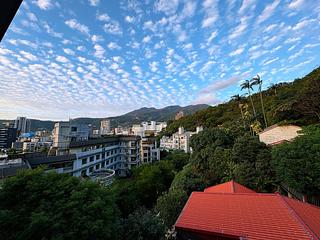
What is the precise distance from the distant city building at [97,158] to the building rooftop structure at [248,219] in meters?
5.79

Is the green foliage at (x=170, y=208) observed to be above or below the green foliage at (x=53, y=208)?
below

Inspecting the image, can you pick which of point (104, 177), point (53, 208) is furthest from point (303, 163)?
point (104, 177)

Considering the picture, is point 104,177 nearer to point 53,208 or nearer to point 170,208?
point 170,208

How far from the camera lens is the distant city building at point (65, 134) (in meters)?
22.4

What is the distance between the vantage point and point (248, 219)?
7148mm

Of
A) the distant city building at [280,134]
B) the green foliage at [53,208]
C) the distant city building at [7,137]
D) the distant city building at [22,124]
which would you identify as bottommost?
the green foliage at [53,208]

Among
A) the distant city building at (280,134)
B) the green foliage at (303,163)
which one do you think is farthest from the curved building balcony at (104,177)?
the distant city building at (280,134)

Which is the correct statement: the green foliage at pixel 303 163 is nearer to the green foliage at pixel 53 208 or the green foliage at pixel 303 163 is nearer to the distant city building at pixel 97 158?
the green foliage at pixel 53 208

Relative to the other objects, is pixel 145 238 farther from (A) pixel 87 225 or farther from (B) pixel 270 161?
(B) pixel 270 161

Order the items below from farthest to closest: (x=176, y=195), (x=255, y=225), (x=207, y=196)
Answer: (x=176, y=195) < (x=207, y=196) < (x=255, y=225)

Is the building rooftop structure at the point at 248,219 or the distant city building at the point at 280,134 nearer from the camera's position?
the building rooftop structure at the point at 248,219

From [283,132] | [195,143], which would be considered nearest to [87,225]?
[283,132]

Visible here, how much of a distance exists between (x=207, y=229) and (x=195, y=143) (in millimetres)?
14610

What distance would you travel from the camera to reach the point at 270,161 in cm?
1209
